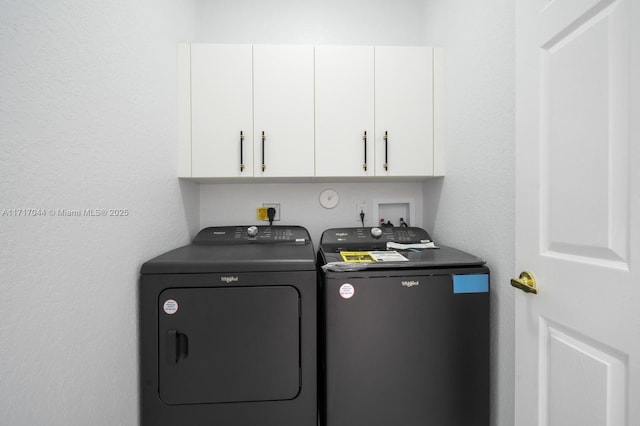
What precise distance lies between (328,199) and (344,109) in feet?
1.94

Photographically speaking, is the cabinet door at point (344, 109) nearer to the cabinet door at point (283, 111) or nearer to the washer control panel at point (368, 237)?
the cabinet door at point (283, 111)

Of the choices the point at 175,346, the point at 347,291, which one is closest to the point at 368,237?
the point at 347,291

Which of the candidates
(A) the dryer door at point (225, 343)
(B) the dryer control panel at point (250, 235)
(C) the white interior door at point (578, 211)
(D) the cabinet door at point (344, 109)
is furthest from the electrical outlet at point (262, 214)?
(C) the white interior door at point (578, 211)

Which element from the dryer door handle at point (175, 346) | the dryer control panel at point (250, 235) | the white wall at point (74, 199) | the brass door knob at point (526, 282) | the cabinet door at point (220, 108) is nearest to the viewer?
the white wall at point (74, 199)

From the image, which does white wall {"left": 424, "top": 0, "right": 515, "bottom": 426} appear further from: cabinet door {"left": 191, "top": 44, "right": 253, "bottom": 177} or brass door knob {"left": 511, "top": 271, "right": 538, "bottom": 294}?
cabinet door {"left": 191, "top": 44, "right": 253, "bottom": 177}

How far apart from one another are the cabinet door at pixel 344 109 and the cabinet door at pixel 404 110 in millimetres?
61

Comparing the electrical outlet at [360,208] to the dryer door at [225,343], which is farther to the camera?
the electrical outlet at [360,208]

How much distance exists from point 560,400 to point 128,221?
1559 millimetres

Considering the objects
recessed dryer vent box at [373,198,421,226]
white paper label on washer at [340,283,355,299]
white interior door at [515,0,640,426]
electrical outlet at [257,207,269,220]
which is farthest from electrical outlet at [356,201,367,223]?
white interior door at [515,0,640,426]

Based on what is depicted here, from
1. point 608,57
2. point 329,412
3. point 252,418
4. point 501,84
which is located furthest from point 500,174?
point 252,418

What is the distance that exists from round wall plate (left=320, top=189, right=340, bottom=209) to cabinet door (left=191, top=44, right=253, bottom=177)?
1.87 ft

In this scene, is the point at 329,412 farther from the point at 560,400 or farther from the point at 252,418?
the point at 560,400

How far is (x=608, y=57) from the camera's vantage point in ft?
2.01

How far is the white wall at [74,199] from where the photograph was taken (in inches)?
22.9
